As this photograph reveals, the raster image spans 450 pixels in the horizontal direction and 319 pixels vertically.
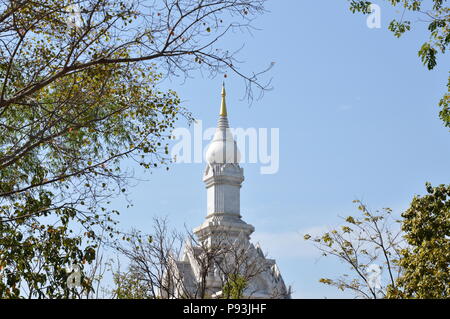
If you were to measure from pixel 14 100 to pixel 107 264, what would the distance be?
59.1 ft

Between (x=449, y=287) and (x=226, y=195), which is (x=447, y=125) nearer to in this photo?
(x=449, y=287)

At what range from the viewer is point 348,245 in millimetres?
20109

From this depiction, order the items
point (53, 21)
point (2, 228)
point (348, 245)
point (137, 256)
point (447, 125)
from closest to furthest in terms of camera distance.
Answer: point (53, 21) < point (2, 228) < point (447, 125) < point (348, 245) < point (137, 256)

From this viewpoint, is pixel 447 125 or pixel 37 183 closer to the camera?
pixel 37 183

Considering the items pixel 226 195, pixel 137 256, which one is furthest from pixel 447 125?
pixel 226 195

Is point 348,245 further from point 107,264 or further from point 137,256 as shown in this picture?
point 107,264

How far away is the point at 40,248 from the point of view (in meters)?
11.9

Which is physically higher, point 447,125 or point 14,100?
point 447,125
